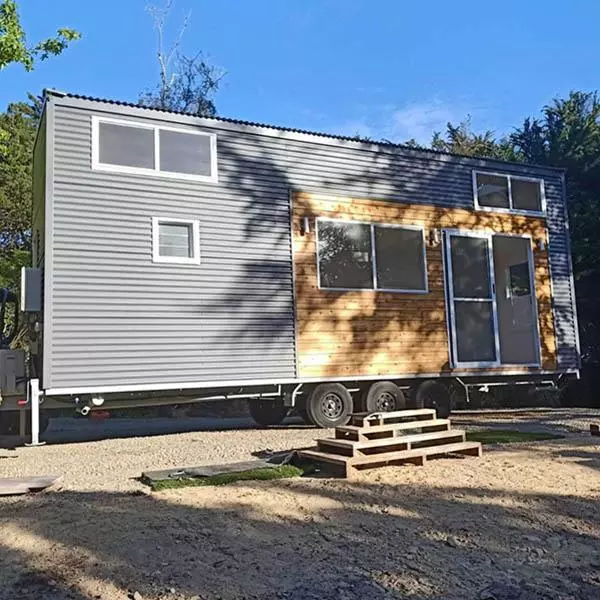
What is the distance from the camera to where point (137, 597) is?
3.15 m

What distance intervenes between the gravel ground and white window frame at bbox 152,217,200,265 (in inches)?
126

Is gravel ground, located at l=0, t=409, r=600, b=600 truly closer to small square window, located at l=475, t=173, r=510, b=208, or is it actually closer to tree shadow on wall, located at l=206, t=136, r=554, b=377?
tree shadow on wall, located at l=206, t=136, r=554, b=377

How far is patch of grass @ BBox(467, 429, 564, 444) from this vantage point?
7.97 metres

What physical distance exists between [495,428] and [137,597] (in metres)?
7.40

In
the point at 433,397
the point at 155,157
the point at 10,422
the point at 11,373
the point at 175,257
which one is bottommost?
the point at 10,422

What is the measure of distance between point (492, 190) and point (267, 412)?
5.96 metres

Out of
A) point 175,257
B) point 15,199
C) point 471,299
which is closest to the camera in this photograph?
point 175,257

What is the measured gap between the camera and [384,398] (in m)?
10.4

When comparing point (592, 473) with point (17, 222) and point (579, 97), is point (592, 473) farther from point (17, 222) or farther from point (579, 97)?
point (579, 97)

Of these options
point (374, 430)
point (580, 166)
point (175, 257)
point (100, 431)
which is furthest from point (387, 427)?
point (580, 166)

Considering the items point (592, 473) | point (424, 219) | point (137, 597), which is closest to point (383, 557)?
point (137, 597)

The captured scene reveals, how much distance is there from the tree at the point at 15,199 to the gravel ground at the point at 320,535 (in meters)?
14.9

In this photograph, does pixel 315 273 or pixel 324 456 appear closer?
pixel 324 456

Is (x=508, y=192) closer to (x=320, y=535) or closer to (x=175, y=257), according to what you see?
(x=175, y=257)
